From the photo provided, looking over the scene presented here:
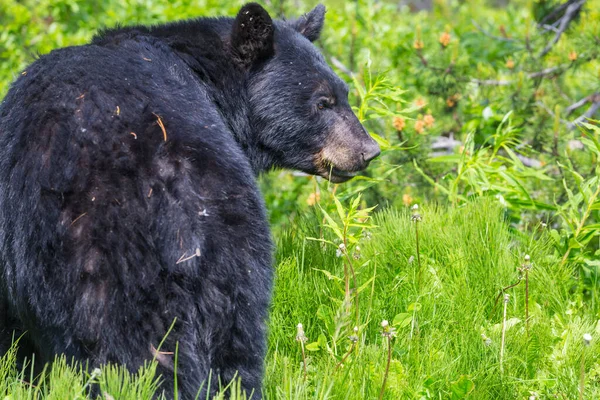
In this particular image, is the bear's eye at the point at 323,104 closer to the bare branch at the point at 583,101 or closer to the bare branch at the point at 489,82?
the bare branch at the point at 489,82

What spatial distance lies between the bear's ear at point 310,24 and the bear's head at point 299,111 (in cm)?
24

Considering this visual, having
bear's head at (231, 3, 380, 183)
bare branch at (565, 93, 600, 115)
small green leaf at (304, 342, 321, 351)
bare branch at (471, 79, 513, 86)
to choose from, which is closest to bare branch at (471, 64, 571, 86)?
bare branch at (471, 79, 513, 86)

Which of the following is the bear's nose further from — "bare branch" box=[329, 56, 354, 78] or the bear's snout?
"bare branch" box=[329, 56, 354, 78]

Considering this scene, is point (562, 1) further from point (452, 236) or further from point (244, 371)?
point (244, 371)

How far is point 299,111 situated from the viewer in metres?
4.09

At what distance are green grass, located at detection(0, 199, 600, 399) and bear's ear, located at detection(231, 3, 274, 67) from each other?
91 cm

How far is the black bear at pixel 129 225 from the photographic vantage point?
245 centimetres

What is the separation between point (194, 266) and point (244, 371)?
0.44 metres

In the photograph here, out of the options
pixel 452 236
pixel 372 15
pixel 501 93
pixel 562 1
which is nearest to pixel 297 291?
pixel 452 236

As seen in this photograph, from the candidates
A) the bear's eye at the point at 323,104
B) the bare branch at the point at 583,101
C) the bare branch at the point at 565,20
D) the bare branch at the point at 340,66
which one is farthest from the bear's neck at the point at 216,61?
the bare branch at the point at 565,20

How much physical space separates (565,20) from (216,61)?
3664mm

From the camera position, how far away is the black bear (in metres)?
2.45

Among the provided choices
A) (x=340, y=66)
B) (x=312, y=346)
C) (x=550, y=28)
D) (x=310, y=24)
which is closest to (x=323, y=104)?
(x=310, y=24)

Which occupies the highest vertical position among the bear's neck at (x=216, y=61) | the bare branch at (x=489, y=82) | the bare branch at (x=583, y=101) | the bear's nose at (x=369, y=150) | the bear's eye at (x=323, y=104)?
the bear's neck at (x=216, y=61)
